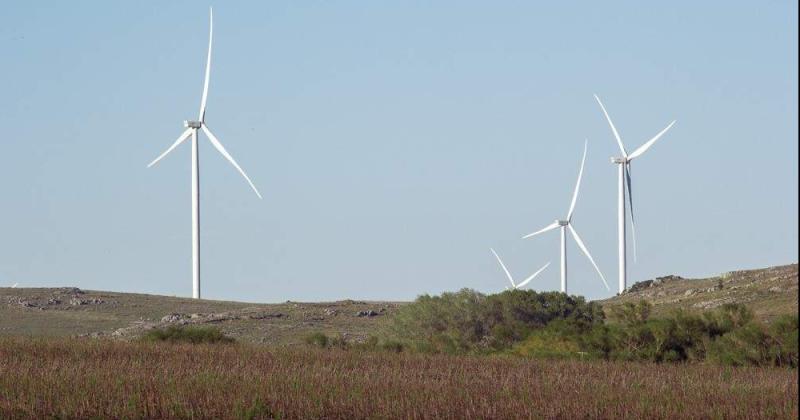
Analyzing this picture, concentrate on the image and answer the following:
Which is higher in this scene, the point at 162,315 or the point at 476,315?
the point at 162,315

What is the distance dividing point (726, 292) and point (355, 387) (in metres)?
56.3

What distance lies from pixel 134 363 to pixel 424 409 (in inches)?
501

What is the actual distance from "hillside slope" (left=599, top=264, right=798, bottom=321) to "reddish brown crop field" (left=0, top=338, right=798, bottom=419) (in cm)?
3150

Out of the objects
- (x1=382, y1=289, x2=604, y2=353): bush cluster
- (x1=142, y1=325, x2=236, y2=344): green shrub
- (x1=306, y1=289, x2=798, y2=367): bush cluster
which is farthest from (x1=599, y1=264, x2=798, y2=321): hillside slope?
(x1=142, y1=325, x2=236, y2=344): green shrub

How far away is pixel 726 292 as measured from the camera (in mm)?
85938

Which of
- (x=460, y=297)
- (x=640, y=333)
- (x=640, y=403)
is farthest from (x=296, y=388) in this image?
(x=460, y=297)

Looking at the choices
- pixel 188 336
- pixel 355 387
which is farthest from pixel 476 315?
pixel 355 387

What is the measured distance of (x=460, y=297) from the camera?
6450cm

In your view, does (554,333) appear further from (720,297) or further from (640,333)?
(720,297)

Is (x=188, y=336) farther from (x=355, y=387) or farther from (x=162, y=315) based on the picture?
(x=162, y=315)

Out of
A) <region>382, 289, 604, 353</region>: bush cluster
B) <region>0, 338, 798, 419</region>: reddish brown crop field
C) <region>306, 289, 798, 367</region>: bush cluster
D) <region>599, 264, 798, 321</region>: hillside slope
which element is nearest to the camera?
<region>0, 338, 798, 419</region>: reddish brown crop field

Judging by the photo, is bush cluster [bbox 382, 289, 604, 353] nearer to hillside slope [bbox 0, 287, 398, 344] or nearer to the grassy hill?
the grassy hill

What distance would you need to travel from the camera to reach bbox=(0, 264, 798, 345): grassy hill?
79.8m

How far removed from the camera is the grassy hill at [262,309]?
262ft
